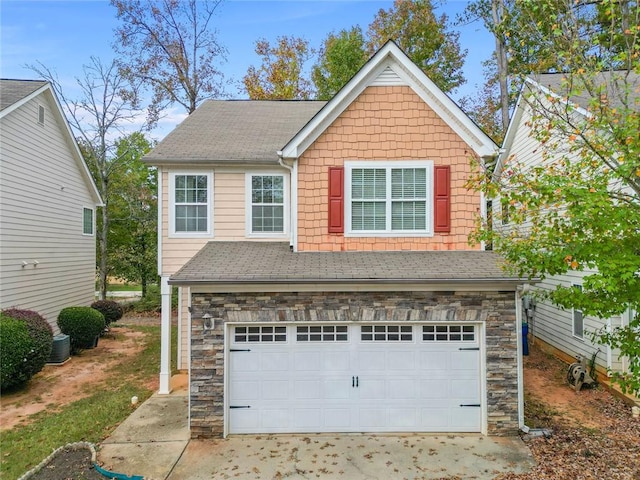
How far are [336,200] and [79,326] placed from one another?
10089 mm

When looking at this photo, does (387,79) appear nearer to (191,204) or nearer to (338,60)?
(191,204)

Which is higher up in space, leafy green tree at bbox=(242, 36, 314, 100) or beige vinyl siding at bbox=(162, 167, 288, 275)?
leafy green tree at bbox=(242, 36, 314, 100)

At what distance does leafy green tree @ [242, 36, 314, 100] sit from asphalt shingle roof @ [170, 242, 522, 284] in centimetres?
1602

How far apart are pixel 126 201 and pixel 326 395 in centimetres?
2023

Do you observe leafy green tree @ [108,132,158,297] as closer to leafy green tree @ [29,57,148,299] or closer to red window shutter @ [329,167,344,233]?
leafy green tree @ [29,57,148,299]

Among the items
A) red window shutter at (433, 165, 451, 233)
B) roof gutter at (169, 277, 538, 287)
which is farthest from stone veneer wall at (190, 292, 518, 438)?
red window shutter at (433, 165, 451, 233)

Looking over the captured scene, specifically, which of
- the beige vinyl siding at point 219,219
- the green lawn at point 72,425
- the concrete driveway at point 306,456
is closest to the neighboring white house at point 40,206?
the green lawn at point 72,425

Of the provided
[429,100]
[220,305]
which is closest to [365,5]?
[429,100]

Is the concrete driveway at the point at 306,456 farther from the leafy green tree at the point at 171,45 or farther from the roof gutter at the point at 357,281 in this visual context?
the leafy green tree at the point at 171,45

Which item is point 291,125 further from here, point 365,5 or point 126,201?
point 126,201

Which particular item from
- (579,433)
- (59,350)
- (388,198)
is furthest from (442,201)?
(59,350)

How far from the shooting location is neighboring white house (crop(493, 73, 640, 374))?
9.43 metres

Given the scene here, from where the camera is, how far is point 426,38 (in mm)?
21516

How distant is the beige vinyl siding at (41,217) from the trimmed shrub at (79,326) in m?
0.77
